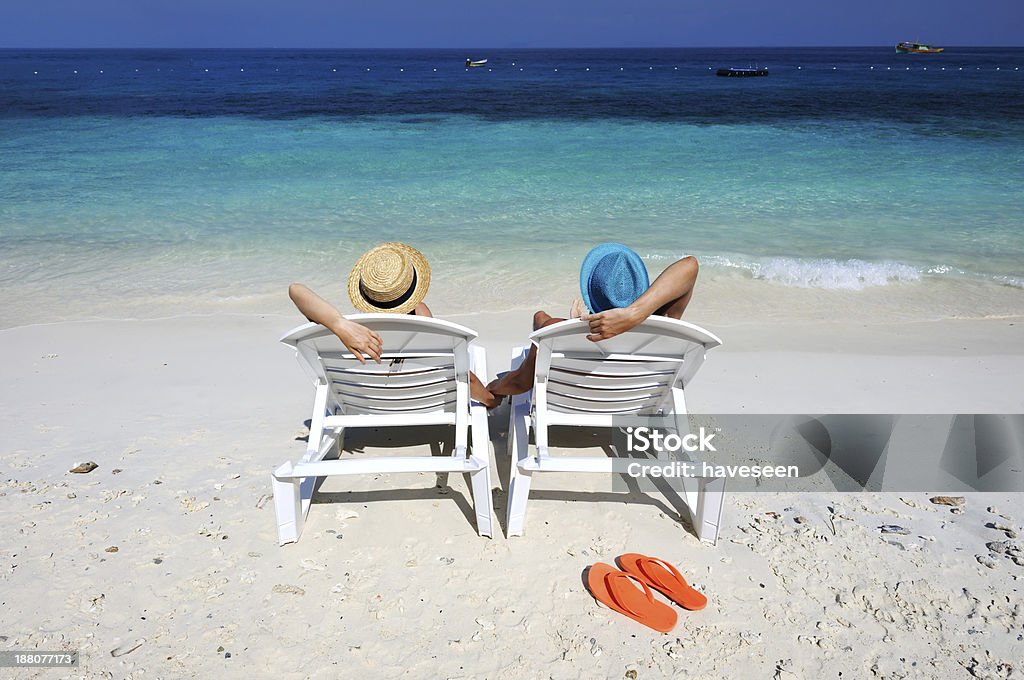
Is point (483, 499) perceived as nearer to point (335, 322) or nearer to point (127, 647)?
point (335, 322)

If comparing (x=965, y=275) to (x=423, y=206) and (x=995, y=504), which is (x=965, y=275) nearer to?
(x=995, y=504)

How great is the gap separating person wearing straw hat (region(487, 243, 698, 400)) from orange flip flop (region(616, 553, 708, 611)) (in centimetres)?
97

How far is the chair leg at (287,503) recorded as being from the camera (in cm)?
320

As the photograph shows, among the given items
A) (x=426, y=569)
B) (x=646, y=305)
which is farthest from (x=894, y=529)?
(x=426, y=569)

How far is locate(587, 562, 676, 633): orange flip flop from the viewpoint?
2.82m

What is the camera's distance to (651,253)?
973cm

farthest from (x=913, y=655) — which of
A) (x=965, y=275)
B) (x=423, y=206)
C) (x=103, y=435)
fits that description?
(x=423, y=206)

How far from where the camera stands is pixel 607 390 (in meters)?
3.61

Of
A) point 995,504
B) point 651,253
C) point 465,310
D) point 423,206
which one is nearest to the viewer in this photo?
point 995,504

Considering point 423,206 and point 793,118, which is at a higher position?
point 793,118

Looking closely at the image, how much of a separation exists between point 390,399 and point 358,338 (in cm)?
60

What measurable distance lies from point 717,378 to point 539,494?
210cm

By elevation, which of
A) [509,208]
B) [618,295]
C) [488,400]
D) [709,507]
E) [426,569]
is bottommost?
[426,569]

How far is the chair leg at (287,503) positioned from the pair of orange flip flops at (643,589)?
133cm
